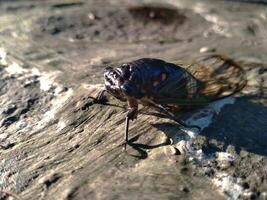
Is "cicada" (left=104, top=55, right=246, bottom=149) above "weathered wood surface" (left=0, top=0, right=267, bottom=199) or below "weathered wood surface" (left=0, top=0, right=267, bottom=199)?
above

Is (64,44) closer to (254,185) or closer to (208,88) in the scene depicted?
(208,88)

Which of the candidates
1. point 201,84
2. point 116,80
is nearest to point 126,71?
point 116,80

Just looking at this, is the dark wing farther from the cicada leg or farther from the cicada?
the cicada leg

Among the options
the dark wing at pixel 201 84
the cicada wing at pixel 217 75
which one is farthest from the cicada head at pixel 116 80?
the cicada wing at pixel 217 75

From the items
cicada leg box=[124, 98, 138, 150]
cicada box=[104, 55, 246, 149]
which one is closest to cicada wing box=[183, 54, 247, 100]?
cicada box=[104, 55, 246, 149]

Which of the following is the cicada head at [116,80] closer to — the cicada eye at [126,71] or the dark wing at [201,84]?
the cicada eye at [126,71]

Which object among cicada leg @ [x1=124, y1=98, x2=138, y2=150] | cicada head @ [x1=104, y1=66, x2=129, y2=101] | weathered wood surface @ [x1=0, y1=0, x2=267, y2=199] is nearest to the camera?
weathered wood surface @ [x1=0, y1=0, x2=267, y2=199]
